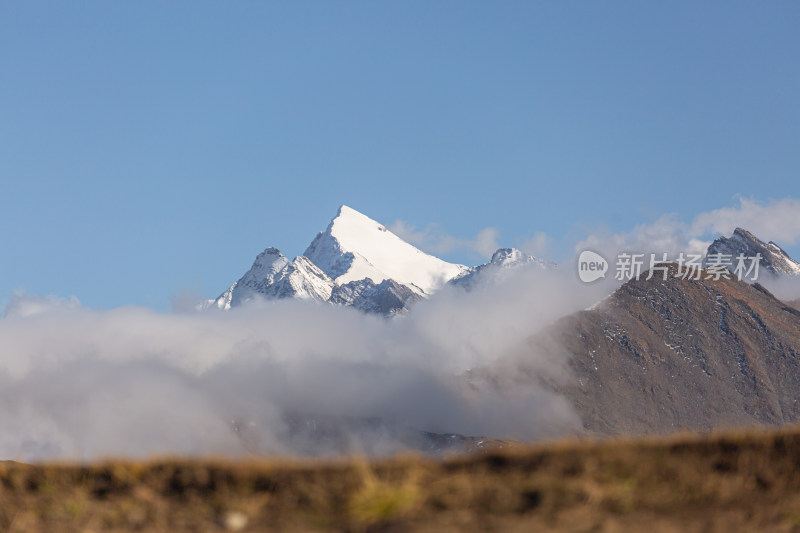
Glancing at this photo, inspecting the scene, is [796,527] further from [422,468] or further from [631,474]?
[422,468]

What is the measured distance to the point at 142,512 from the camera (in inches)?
600

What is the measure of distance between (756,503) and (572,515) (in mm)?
2845

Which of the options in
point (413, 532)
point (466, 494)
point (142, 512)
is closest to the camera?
point (413, 532)

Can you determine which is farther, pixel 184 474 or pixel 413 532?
pixel 184 474

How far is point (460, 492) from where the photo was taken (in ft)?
→ 47.2

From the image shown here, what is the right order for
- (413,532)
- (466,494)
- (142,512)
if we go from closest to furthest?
1. (413,532)
2. (466,494)
3. (142,512)

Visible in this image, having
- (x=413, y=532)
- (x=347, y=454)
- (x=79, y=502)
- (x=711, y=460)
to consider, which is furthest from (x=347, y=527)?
(x=711, y=460)

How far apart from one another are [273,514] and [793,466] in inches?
311

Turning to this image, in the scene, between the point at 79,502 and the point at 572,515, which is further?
the point at 79,502

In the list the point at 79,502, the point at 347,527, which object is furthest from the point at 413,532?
the point at 79,502

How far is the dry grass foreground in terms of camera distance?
45.1 ft

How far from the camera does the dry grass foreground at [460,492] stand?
1374 centimetres

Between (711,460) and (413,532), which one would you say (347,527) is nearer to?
(413,532)

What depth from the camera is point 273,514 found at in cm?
1453
